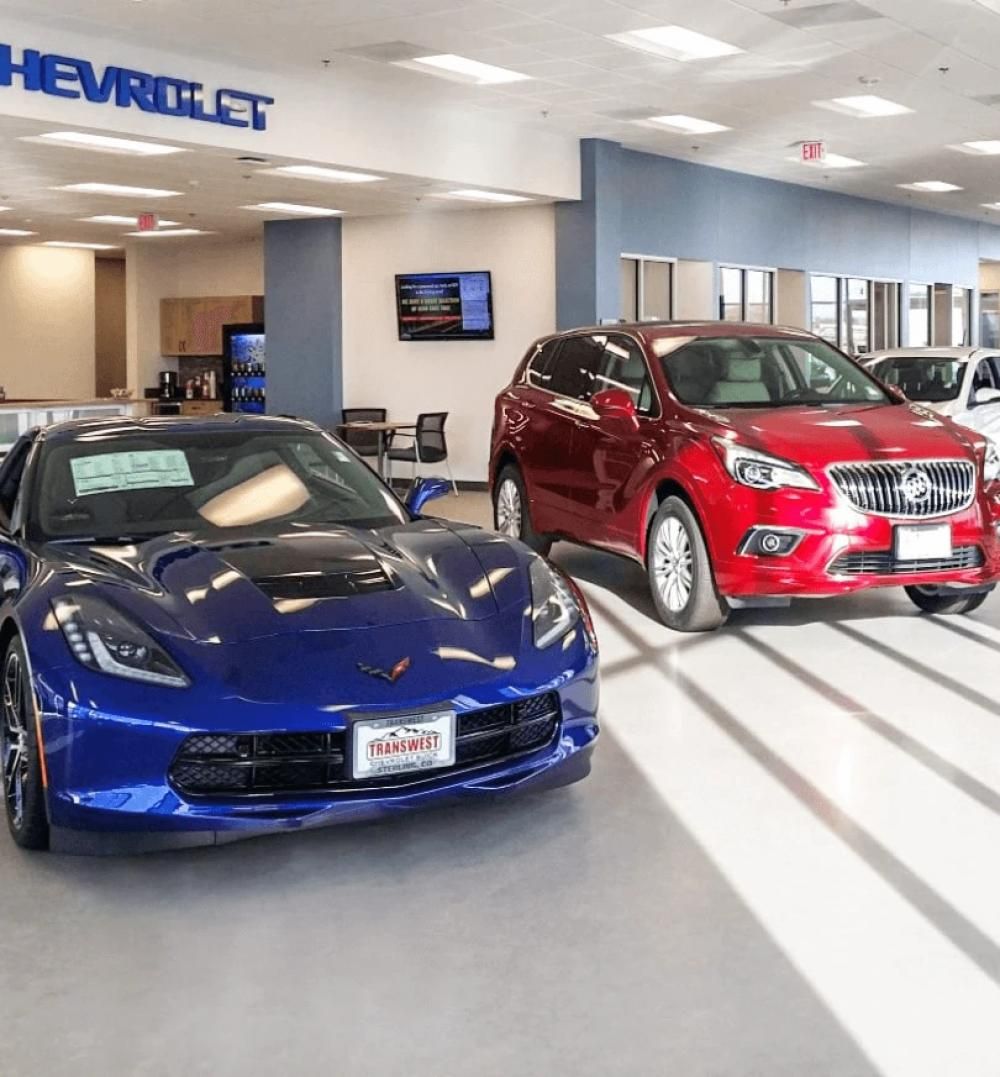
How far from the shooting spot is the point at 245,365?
60.4 feet

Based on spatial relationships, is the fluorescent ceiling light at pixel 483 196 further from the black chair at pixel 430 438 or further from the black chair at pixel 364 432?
the black chair at pixel 364 432

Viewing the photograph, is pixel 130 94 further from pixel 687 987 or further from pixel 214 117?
pixel 687 987

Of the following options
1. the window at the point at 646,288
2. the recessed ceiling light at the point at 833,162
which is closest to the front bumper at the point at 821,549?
the window at the point at 646,288

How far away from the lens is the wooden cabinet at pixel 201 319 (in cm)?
1842

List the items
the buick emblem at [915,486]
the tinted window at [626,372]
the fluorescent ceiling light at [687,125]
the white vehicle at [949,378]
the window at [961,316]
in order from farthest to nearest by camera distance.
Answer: the window at [961,316]
the fluorescent ceiling light at [687,125]
the white vehicle at [949,378]
the tinted window at [626,372]
the buick emblem at [915,486]

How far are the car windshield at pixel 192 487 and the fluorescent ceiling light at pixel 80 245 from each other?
16.4 meters

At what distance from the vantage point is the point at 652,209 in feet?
48.1

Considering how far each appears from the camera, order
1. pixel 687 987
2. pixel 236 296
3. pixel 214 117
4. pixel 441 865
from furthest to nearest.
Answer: pixel 236 296 < pixel 214 117 < pixel 441 865 < pixel 687 987

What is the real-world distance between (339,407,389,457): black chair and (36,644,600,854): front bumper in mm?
10859

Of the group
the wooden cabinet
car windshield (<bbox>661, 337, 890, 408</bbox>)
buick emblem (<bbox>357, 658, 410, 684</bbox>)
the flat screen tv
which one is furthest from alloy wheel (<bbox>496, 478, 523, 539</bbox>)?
the wooden cabinet

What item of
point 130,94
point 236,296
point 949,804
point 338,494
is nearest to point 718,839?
point 949,804

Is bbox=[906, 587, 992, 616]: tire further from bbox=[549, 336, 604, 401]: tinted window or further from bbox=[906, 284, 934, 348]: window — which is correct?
bbox=[906, 284, 934, 348]: window

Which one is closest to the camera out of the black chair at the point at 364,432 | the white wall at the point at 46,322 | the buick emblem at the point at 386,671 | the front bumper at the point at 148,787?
the front bumper at the point at 148,787

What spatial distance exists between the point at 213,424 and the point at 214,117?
6281 millimetres
